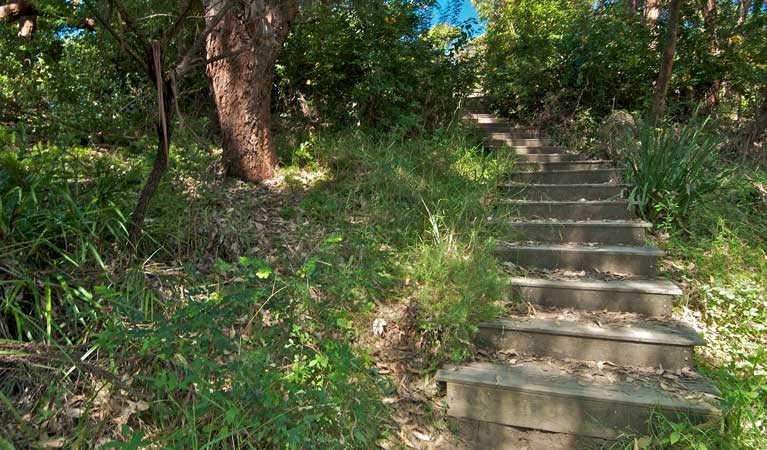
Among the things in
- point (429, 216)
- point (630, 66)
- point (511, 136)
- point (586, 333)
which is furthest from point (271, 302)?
point (630, 66)

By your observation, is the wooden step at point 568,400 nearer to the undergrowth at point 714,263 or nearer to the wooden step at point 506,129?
the undergrowth at point 714,263

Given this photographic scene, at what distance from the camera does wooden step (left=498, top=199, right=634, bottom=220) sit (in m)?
3.79

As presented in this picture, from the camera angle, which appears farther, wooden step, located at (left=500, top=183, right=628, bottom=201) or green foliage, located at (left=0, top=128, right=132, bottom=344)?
wooden step, located at (left=500, top=183, right=628, bottom=201)

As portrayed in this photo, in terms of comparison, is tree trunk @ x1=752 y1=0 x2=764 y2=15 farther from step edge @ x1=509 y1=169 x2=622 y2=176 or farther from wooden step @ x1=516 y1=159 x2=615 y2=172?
step edge @ x1=509 y1=169 x2=622 y2=176

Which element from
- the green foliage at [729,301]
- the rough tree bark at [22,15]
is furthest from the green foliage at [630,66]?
the rough tree bark at [22,15]

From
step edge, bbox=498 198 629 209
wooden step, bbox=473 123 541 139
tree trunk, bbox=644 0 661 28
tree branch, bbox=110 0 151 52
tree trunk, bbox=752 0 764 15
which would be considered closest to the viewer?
tree branch, bbox=110 0 151 52

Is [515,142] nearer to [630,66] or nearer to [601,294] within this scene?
[630,66]

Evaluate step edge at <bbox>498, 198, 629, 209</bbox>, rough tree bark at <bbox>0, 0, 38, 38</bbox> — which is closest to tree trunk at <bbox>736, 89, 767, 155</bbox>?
step edge at <bbox>498, 198, 629, 209</bbox>

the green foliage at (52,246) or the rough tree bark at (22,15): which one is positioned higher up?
the rough tree bark at (22,15)

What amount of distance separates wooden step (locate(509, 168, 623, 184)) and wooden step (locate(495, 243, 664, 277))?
4.49 feet

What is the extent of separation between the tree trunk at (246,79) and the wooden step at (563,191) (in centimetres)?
244

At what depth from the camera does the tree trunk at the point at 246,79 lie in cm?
370

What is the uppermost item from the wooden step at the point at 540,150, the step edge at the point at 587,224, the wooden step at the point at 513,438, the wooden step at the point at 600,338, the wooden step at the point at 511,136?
the wooden step at the point at 511,136

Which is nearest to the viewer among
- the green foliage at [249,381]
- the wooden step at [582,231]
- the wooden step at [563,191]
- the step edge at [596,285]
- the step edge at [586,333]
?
the green foliage at [249,381]
